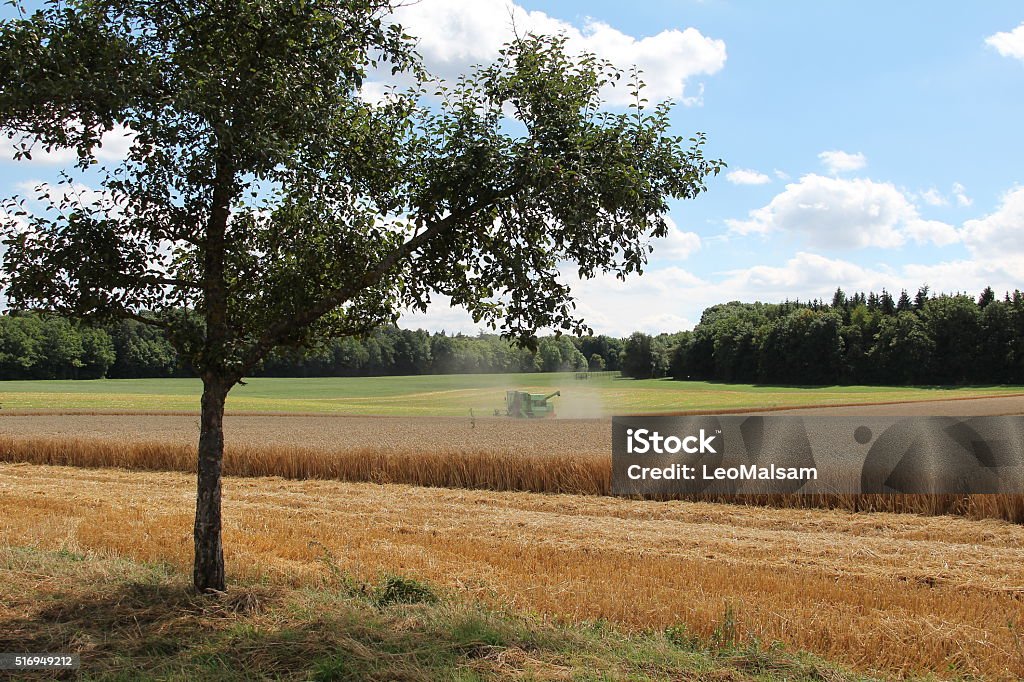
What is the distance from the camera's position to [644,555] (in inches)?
437

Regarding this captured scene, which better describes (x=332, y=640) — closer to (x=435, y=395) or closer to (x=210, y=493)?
(x=210, y=493)

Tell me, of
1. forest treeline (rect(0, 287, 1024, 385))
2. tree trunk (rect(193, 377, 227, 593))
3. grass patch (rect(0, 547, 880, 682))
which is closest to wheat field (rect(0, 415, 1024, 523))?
grass patch (rect(0, 547, 880, 682))

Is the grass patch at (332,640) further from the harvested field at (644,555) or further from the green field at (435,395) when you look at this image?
the green field at (435,395)

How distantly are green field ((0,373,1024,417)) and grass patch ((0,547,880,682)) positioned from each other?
3861cm

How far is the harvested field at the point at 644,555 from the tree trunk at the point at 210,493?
1.11m

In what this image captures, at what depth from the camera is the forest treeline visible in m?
79.4

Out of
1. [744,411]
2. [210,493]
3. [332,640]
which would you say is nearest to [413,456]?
[210,493]

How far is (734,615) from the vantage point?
24.4 ft

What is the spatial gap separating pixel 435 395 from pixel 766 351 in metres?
38.4

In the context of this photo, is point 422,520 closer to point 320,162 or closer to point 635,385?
point 320,162

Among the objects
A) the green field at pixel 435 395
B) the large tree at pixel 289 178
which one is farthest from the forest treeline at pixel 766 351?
the large tree at pixel 289 178

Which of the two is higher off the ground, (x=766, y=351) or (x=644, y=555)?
(x=766, y=351)
